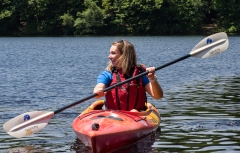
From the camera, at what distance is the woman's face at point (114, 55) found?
8930mm

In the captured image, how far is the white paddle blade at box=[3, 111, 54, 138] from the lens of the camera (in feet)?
30.8

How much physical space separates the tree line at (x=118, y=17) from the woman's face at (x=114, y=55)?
55.1 metres

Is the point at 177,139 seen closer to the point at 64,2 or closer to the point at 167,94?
the point at 167,94

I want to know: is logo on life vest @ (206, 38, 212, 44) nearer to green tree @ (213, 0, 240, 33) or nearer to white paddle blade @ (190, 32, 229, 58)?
white paddle blade @ (190, 32, 229, 58)

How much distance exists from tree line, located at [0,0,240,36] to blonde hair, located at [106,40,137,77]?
54884 millimetres

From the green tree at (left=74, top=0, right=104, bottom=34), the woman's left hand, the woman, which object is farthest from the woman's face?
the green tree at (left=74, top=0, right=104, bottom=34)

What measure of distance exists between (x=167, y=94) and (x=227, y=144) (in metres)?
6.41

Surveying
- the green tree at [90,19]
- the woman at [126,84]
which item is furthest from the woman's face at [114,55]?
the green tree at [90,19]

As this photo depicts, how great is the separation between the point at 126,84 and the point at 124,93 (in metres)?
0.16

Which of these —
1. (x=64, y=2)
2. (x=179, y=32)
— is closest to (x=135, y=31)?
(x=179, y=32)

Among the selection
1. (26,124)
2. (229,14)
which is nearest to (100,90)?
(26,124)

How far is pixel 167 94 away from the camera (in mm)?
15586

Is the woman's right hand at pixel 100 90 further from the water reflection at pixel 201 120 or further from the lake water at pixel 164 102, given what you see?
the water reflection at pixel 201 120

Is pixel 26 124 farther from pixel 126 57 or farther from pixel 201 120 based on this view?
pixel 201 120
